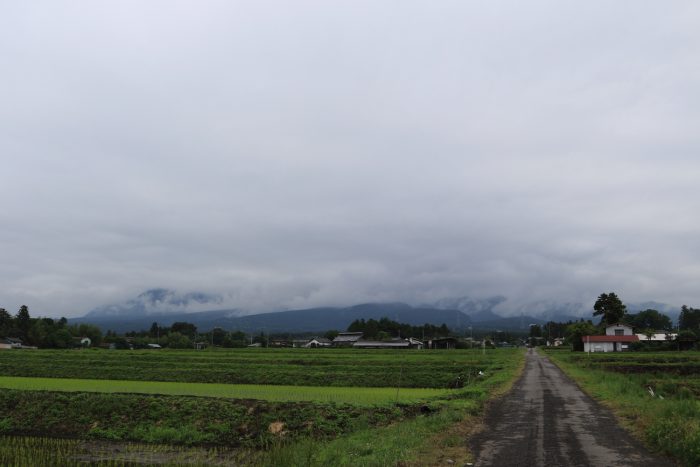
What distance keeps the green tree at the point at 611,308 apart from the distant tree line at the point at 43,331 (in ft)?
378

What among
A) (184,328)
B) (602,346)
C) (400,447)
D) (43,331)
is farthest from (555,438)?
(184,328)

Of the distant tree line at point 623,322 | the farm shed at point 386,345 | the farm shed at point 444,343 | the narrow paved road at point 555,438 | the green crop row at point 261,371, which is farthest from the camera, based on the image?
the farm shed at point 444,343

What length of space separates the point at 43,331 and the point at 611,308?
126m

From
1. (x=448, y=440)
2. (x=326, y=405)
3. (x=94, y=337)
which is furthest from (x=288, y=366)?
(x=94, y=337)

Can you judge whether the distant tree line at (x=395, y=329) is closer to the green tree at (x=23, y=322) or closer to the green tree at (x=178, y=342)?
the green tree at (x=178, y=342)

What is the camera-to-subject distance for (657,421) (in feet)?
49.3

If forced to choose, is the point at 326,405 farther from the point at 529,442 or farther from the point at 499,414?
the point at 529,442

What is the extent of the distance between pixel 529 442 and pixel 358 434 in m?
5.51

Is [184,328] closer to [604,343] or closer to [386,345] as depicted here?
[386,345]

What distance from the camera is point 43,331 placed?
12338 centimetres

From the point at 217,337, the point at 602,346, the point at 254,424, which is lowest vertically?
the point at 217,337

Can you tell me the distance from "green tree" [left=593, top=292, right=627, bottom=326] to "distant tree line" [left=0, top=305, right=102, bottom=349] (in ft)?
378

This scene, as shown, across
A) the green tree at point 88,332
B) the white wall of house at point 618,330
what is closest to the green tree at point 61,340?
the green tree at point 88,332

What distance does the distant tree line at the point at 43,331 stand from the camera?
4582 inches
